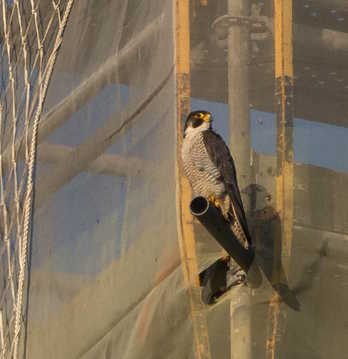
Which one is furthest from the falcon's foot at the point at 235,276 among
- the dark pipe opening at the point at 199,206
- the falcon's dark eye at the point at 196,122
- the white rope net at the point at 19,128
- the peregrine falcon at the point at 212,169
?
the white rope net at the point at 19,128

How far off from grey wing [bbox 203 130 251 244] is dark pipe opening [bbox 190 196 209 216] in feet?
0.80

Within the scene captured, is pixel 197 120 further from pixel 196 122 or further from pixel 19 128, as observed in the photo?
pixel 19 128

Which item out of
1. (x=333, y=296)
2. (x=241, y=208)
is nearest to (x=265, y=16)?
(x=241, y=208)

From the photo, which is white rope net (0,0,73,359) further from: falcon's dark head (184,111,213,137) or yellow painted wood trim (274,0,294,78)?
yellow painted wood trim (274,0,294,78)

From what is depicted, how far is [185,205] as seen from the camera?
10.1ft

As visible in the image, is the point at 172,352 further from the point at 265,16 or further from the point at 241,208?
the point at 265,16

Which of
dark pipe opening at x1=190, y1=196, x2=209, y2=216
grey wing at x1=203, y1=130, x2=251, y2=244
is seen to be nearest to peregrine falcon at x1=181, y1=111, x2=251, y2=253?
grey wing at x1=203, y1=130, x2=251, y2=244

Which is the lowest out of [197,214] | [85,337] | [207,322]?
[85,337]

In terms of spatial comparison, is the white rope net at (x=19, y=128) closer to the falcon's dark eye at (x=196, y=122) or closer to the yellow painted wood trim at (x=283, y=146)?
the falcon's dark eye at (x=196, y=122)

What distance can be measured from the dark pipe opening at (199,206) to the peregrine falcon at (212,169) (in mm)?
172

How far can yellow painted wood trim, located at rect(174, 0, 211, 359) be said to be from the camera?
2.96m

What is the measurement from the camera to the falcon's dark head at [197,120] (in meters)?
3.12

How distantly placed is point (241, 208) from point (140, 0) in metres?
0.73

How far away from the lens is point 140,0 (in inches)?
140
